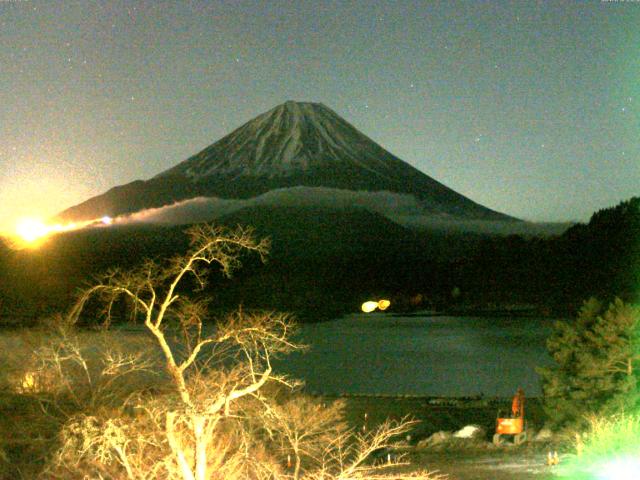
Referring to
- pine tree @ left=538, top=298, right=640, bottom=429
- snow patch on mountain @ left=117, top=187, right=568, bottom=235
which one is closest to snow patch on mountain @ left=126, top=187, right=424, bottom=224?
snow patch on mountain @ left=117, top=187, right=568, bottom=235

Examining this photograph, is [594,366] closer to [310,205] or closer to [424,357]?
[424,357]

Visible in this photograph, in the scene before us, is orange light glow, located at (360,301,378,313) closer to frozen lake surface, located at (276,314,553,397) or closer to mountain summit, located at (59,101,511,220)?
frozen lake surface, located at (276,314,553,397)

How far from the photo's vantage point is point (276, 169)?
5231 inches

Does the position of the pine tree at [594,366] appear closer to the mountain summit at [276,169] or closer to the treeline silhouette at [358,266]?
the treeline silhouette at [358,266]

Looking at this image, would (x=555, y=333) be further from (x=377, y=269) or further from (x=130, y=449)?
(x=377, y=269)

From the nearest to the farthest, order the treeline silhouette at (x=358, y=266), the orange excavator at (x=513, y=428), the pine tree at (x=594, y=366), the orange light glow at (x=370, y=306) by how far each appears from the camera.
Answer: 1. the orange light glow at (x=370, y=306)
2. the pine tree at (x=594, y=366)
3. the orange excavator at (x=513, y=428)
4. the treeline silhouette at (x=358, y=266)

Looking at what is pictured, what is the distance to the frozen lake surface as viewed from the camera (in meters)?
52.4

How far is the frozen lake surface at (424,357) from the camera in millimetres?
52438

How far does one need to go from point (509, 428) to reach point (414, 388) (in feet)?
85.2

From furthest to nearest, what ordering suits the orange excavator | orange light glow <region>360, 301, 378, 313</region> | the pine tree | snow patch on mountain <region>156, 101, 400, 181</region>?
snow patch on mountain <region>156, 101, 400, 181</region> < the orange excavator < the pine tree < orange light glow <region>360, 301, 378, 313</region>

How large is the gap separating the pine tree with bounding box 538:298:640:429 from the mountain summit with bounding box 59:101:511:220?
8457cm

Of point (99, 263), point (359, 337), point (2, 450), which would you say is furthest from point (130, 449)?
point (359, 337)

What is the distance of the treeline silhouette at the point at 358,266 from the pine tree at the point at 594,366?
39845mm

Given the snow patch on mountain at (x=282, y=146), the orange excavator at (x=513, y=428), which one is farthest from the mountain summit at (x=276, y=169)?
the orange excavator at (x=513, y=428)
